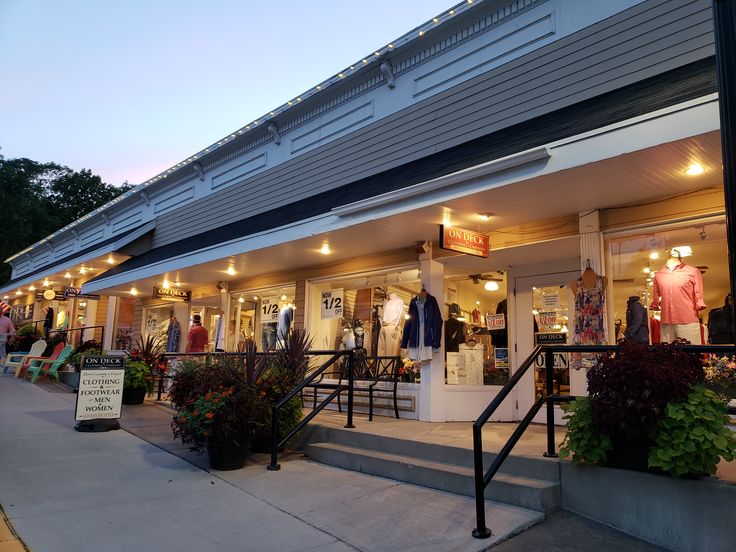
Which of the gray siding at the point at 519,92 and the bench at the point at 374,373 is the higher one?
the gray siding at the point at 519,92

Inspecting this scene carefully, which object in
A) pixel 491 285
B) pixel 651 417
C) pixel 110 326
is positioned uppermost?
pixel 491 285

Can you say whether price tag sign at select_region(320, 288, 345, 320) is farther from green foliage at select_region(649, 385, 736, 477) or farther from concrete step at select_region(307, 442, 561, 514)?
green foliage at select_region(649, 385, 736, 477)

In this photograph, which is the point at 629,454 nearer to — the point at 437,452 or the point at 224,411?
the point at 437,452

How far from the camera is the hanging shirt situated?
6117 millimetres

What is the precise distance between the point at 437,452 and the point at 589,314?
261 centimetres

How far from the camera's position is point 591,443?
4.28 metres

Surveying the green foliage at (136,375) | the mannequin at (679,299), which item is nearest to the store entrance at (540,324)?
the mannequin at (679,299)

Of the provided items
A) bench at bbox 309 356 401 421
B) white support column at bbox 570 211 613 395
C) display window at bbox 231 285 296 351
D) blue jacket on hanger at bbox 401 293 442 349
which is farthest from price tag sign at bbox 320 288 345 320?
white support column at bbox 570 211 613 395

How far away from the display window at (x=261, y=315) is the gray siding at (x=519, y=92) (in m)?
2.05

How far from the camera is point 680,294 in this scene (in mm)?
6180

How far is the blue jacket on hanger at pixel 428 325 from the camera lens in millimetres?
8344

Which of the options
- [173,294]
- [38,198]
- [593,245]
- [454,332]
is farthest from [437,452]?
[38,198]

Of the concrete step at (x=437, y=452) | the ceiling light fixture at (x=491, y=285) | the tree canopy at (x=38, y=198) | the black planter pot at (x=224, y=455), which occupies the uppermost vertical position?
the tree canopy at (x=38, y=198)

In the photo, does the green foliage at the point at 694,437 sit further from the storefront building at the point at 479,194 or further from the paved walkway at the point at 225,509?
the storefront building at the point at 479,194
